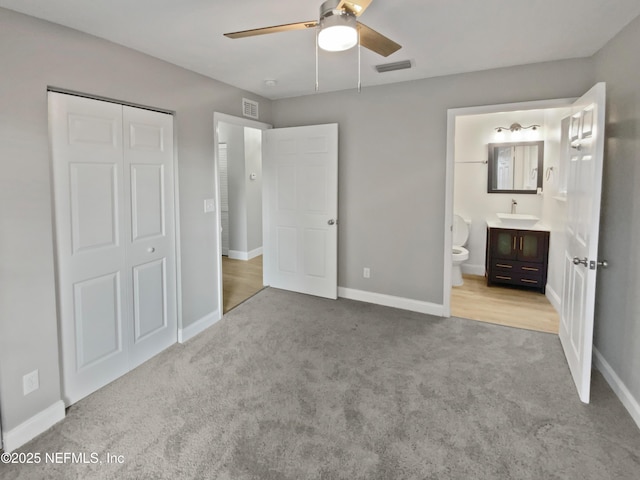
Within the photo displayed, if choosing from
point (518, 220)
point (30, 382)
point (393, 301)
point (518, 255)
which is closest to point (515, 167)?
point (518, 220)

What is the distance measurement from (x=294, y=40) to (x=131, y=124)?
130 cm

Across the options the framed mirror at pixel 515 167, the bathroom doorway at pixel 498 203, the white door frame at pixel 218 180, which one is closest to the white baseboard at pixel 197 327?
the white door frame at pixel 218 180

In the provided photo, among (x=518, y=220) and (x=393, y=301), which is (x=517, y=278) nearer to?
(x=518, y=220)

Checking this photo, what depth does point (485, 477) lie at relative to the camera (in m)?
1.70

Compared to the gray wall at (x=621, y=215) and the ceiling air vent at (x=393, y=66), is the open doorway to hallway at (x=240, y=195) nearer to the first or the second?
the ceiling air vent at (x=393, y=66)

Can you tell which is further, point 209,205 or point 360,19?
point 209,205

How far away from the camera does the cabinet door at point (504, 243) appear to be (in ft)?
14.5

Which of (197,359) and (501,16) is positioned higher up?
(501,16)

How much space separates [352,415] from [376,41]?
7.04 ft

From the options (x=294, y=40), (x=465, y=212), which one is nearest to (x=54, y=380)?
(x=294, y=40)

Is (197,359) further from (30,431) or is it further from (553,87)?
(553,87)

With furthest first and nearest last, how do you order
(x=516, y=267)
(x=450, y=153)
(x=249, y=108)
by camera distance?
(x=516, y=267), (x=249, y=108), (x=450, y=153)

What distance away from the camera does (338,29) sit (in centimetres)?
161

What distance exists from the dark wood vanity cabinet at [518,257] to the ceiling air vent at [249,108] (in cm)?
323
